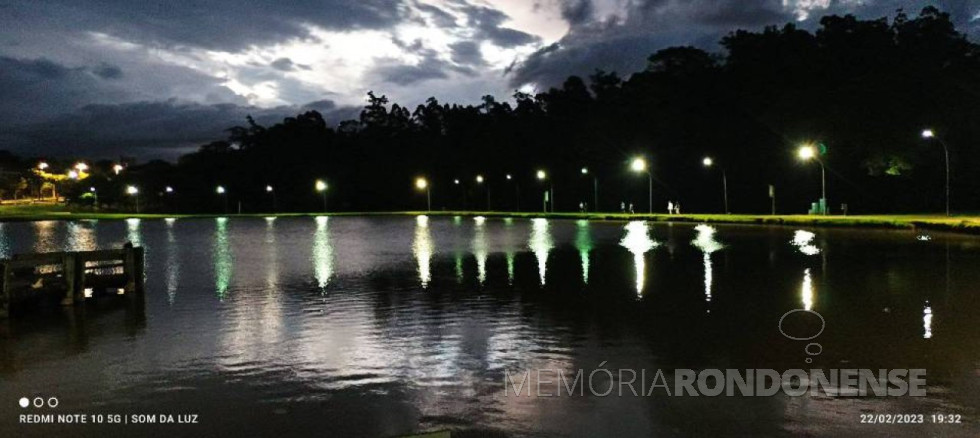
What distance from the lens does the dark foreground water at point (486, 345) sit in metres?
8.87

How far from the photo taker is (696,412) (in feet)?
29.5

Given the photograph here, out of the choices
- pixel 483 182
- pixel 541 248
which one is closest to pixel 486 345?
pixel 541 248

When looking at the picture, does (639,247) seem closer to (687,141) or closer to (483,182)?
(687,141)

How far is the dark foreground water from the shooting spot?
8.87 metres

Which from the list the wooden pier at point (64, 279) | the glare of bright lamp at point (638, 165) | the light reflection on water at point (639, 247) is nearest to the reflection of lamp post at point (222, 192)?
the glare of bright lamp at point (638, 165)

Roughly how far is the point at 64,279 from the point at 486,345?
1201 cm

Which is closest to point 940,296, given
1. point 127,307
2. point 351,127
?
point 127,307

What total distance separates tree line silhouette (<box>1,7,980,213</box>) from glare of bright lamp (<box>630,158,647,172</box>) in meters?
1.66

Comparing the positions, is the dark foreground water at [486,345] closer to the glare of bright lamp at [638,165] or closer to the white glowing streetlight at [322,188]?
the glare of bright lamp at [638,165]

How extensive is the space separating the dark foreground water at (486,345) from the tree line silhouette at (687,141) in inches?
1815

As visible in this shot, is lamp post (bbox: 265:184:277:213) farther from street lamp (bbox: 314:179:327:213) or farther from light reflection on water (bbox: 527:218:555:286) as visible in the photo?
light reflection on water (bbox: 527:218:555:286)

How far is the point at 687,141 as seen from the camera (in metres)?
87.8

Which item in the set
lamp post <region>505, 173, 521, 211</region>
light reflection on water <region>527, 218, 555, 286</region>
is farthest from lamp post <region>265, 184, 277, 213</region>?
light reflection on water <region>527, 218, 555, 286</region>

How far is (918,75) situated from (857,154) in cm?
832
